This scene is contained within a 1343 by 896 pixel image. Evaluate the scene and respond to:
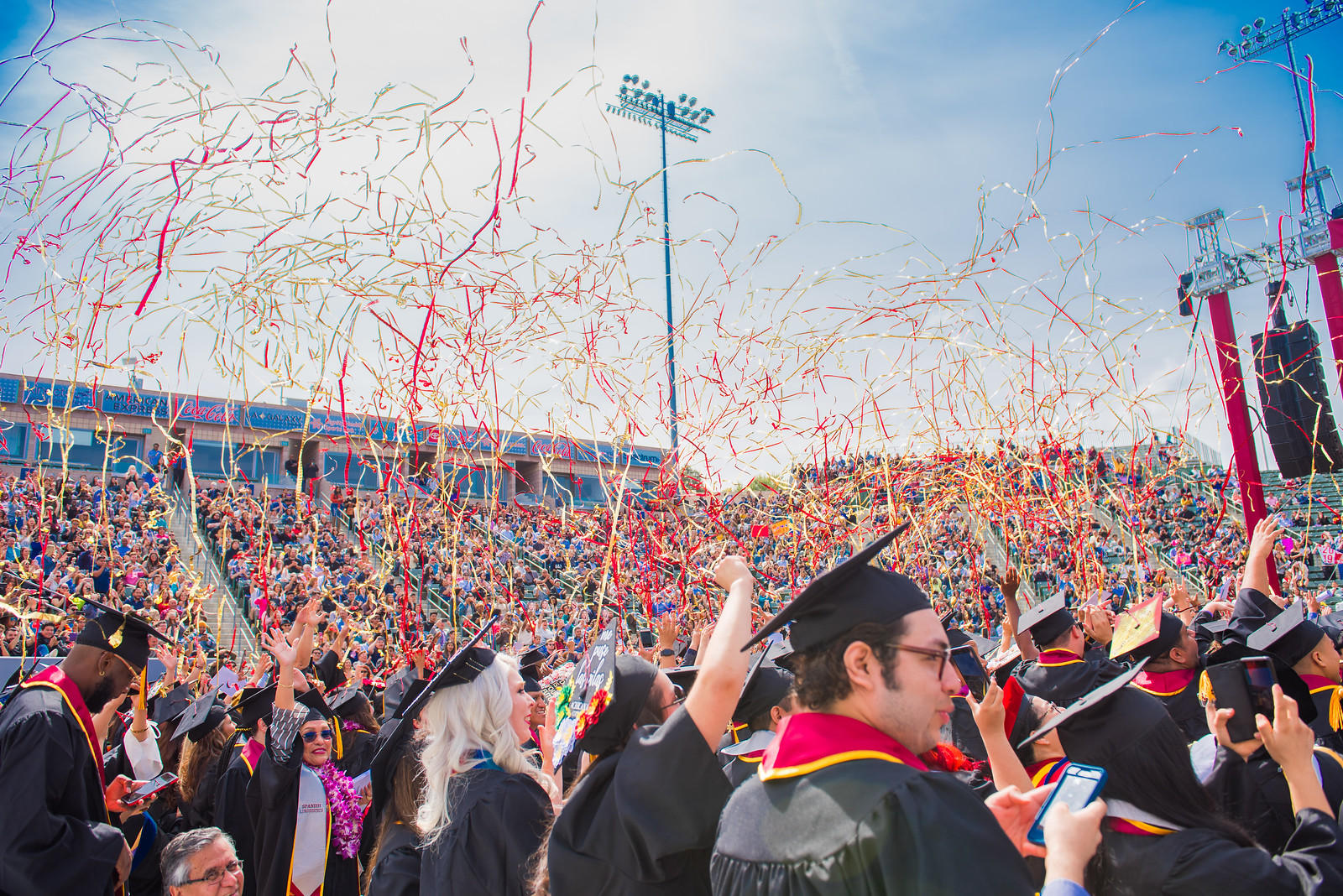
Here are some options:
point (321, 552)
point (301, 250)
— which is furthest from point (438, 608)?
point (301, 250)

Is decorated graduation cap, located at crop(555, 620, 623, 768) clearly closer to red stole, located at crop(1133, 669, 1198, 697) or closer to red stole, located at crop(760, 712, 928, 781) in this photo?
red stole, located at crop(760, 712, 928, 781)

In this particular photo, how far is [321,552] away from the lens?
17.0 meters

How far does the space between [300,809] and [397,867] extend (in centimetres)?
189

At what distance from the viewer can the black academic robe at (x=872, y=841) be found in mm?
1348

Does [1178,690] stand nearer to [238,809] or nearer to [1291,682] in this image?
[1291,682]

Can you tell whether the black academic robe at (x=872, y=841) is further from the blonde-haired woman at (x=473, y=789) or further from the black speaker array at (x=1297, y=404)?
the black speaker array at (x=1297, y=404)

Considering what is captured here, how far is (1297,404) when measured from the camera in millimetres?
15289

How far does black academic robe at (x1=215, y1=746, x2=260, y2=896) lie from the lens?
4414 mm

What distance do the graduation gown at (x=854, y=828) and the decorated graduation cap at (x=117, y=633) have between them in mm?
3059

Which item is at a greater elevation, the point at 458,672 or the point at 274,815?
the point at 458,672

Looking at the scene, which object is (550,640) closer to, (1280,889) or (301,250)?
(301,250)

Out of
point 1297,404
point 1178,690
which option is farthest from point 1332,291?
point 1178,690

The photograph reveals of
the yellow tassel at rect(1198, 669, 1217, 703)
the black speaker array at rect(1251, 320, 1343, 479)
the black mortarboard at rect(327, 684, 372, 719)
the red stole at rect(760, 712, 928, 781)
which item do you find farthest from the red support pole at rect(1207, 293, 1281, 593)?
the red stole at rect(760, 712, 928, 781)

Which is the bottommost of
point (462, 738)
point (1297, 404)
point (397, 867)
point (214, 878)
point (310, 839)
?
point (310, 839)
